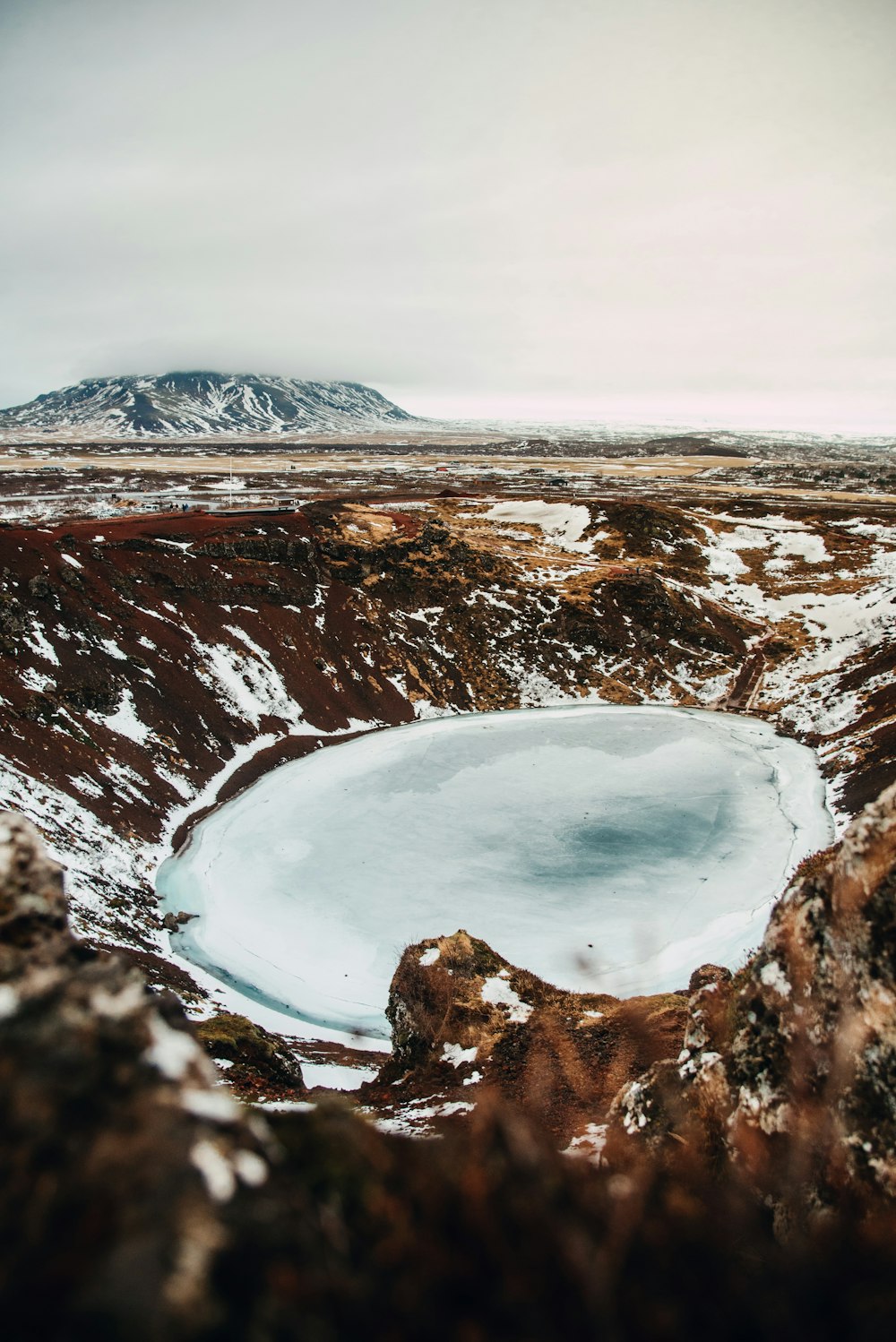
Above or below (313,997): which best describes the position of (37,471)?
above

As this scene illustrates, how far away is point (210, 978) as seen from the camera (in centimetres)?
2800

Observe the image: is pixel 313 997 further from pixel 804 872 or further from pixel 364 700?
pixel 364 700

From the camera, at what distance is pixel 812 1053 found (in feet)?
29.1

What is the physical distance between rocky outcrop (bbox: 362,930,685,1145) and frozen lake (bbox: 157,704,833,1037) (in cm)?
791

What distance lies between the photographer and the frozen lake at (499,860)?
29.1 metres

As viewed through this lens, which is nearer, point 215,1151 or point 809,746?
point 215,1151

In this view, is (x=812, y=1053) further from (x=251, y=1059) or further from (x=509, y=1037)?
(x=251, y=1059)

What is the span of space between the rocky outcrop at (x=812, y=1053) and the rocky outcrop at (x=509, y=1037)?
435 centimetres

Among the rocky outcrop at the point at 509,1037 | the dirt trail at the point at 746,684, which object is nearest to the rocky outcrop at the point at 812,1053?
the rocky outcrop at the point at 509,1037

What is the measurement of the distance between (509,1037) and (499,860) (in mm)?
18673

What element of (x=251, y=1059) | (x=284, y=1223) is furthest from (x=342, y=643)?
(x=284, y=1223)

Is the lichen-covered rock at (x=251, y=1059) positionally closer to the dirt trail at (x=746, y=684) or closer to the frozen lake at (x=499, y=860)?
the frozen lake at (x=499, y=860)

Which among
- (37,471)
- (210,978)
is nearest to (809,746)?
(210,978)

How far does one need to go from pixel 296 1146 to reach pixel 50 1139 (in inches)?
63.0
